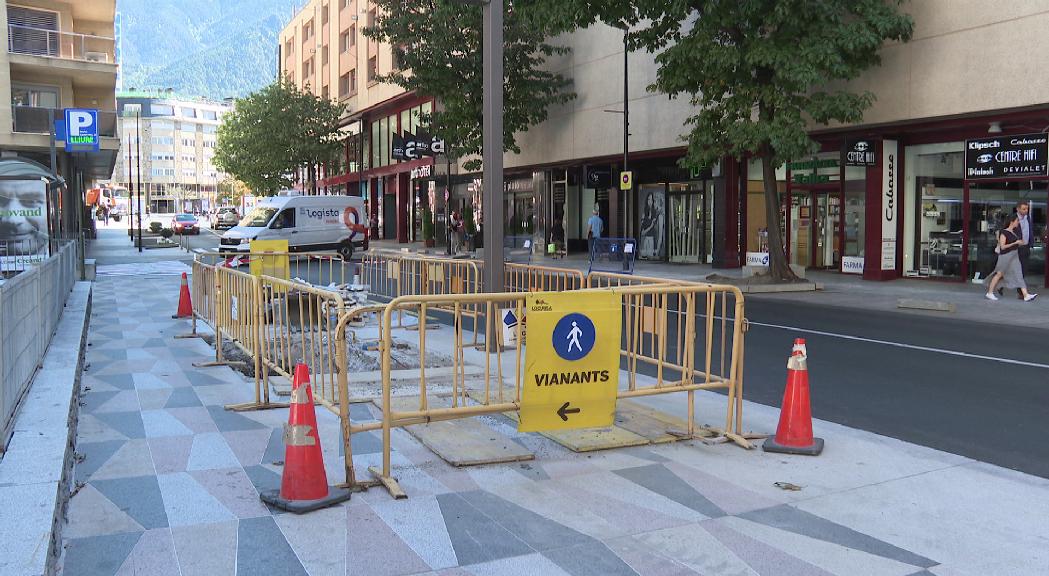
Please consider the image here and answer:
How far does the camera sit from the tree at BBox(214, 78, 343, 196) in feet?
173

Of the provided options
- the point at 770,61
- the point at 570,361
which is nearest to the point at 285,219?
the point at 770,61

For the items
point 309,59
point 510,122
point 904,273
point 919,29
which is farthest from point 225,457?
point 309,59

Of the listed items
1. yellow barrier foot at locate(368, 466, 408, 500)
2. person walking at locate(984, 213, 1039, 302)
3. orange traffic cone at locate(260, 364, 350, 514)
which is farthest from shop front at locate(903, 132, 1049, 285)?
orange traffic cone at locate(260, 364, 350, 514)

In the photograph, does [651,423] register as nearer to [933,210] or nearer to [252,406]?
[252,406]

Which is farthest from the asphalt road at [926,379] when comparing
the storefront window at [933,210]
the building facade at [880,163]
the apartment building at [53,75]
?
the apartment building at [53,75]

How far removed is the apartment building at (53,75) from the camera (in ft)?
98.4

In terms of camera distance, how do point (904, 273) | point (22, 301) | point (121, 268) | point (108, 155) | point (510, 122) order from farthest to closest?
1. point (108, 155)
2. point (510, 122)
3. point (121, 268)
4. point (904, 273)
5. point (22, 301)

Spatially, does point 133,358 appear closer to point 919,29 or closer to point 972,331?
point 972,331

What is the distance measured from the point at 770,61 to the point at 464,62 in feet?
52.2

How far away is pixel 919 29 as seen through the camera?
61.2 feet

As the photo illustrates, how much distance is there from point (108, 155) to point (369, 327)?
96.5 ft

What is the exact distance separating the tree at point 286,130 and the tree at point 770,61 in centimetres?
3664

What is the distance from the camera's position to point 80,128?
94.2 ft

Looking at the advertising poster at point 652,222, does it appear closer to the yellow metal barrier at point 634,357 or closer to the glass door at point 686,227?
the glass door at point 686,227
